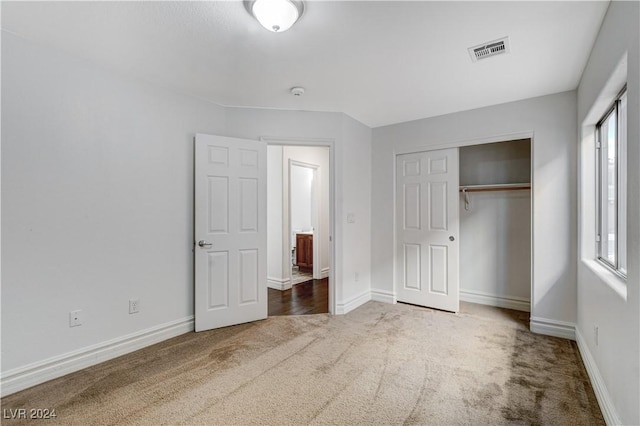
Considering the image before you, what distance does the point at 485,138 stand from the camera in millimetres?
3377

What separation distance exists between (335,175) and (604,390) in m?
2.79

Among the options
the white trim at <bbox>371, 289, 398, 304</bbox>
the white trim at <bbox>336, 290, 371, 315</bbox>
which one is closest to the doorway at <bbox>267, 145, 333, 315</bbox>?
the white trim at <bbox>336, 290, 371, 315</bbox>

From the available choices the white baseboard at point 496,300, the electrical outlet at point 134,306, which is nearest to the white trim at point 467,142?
the white baseboard at point 496,300

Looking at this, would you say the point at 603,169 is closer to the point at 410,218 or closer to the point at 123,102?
the point at 410,218

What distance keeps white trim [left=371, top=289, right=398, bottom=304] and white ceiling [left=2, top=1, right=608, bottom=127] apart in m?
2.43

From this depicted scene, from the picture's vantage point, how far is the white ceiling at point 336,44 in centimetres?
181

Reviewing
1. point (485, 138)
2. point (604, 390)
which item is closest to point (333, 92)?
point (485, 138)

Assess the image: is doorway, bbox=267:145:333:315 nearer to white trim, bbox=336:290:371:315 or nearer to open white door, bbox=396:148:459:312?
white trim, bbox=336:290:371:315

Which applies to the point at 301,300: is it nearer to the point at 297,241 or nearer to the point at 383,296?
the point at 383,296

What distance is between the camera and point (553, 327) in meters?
2.96

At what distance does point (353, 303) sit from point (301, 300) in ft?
2.58

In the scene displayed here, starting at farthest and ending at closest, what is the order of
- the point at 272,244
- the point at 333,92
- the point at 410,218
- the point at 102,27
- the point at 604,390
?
the point at 272,244 < the point at 410,218 < the point at 333,92 < the point at 102,27 < the point at 604,390

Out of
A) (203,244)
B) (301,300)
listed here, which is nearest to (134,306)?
(203,244)

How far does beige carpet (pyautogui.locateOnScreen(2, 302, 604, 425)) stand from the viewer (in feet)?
5.92
